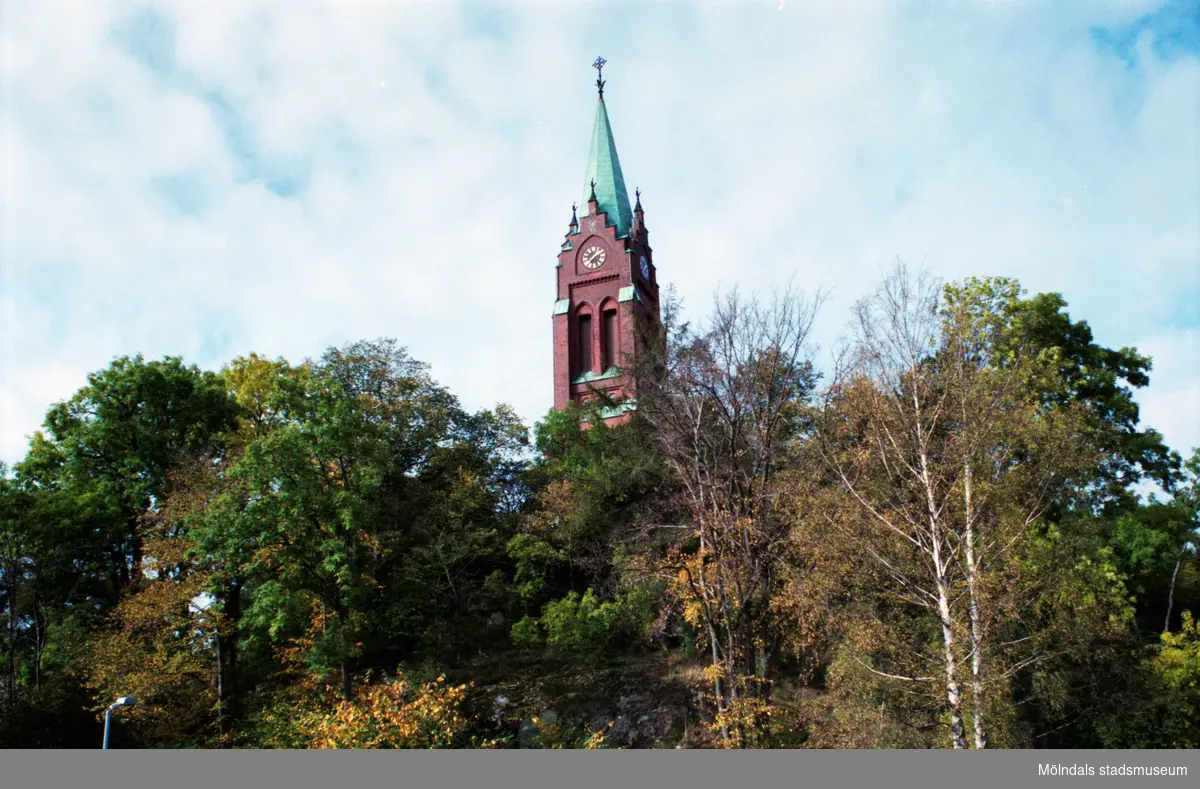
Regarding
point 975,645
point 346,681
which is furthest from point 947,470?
point 346,681

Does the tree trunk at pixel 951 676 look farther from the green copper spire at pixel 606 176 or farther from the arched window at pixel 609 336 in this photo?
the green copper spire at pixel 606 176

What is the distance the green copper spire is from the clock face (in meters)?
1.72

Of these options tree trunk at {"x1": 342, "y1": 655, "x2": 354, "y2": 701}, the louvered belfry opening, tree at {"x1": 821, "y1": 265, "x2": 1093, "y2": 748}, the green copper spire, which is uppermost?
the green copper spire

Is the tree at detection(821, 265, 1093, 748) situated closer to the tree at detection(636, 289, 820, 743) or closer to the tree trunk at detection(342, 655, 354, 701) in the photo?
the tree at detection(636, 289, 820, 743)

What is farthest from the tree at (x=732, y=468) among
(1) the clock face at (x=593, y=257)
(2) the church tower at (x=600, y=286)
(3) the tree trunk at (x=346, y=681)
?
(1) the clock face at (x=593, y=257)

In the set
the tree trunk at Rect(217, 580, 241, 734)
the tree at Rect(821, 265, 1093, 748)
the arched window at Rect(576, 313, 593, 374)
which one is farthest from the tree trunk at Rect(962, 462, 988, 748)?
the arched window at Rect(576, 313, 593, 374)

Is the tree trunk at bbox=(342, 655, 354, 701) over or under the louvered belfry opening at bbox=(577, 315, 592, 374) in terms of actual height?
under

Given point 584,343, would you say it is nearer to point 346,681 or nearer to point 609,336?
point 609,336

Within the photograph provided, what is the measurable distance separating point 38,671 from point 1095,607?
25343 millimetres

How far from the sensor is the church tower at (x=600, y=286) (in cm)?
4812

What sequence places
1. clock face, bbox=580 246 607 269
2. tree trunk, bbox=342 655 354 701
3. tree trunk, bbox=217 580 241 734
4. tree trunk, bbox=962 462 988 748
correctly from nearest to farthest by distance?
tree trunk, bbox=962 462 988 748
tree trunk, bbox=342 655 354 701
tree trunk, bbox=217 580 241 734
clock face, bbox=580 246 607 269

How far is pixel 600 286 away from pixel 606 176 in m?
8.97

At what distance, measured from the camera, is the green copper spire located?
174ft
